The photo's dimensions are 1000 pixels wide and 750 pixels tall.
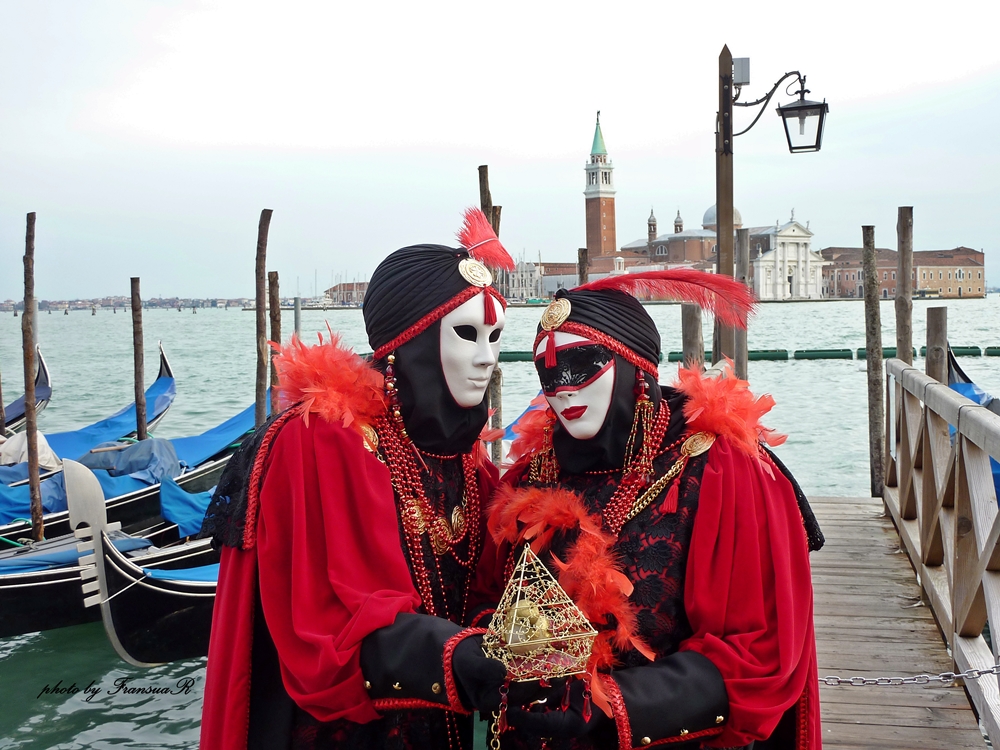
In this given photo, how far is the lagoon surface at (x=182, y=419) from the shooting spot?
17.9 ft

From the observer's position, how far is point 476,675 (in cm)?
157

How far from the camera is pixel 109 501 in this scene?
7453mm

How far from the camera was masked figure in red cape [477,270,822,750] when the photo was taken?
5.31ft

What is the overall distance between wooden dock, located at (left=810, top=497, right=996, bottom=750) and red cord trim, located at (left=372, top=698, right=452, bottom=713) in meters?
1.68

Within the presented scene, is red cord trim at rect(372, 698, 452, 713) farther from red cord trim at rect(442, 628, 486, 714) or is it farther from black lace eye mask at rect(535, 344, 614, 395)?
black lace eye mask at rect(535, 344, 614, 395)

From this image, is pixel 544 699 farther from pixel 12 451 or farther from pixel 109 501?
pixel 12 451

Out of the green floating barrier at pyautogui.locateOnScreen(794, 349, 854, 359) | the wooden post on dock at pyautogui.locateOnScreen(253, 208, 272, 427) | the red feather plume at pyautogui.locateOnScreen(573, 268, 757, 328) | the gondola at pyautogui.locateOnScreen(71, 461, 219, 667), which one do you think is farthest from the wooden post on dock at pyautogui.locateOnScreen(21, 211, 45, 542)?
the green floating barrier at pyautogui.locateOnScreen(794, 349, 854, 359)

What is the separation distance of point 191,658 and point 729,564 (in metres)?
5.11

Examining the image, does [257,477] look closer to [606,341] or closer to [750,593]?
[606,341]

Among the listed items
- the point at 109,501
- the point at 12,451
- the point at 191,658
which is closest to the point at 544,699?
the point at 191,658

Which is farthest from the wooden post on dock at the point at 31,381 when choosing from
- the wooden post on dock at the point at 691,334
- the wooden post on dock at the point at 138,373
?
the wooden post on dock at the point at 691,334

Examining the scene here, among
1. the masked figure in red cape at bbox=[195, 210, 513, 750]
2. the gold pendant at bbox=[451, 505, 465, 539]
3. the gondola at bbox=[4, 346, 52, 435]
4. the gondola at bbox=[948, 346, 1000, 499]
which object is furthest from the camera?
the gondola at bbox=[4, 346, 52, 435]

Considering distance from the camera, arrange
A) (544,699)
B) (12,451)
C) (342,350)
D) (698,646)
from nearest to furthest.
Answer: (544,699) → (698,646) → (342,350) → (12,451)

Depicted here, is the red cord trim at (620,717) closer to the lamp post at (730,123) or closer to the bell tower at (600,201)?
the lamp post at (730,123)
